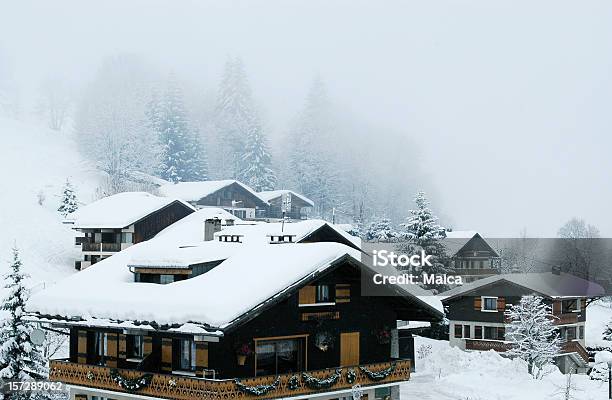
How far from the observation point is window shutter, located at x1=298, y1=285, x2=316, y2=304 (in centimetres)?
3509

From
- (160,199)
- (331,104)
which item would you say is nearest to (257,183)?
(331,104)

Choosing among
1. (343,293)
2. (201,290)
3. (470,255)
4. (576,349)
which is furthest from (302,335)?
(470,255)

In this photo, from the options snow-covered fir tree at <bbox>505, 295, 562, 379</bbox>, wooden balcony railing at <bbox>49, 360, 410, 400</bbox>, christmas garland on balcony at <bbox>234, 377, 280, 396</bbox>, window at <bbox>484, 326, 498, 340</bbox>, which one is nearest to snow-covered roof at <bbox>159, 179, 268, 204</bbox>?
window at <bbox>484, 326, 498, 340</bbox>

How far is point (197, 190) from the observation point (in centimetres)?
10169

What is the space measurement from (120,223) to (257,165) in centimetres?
5563

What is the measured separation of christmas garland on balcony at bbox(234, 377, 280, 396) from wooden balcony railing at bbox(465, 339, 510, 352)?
1254 inches

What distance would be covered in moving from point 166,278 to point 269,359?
5562 mm

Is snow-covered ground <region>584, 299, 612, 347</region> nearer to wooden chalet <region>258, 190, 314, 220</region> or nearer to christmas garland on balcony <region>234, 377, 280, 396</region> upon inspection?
wooden chalet <region>258, 190, 314, 220</region>

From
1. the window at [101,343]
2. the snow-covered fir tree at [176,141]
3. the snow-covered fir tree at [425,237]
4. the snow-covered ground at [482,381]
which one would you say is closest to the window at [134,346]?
the window at [101,343]

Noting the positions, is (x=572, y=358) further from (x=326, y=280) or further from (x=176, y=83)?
(x=176, y=83)

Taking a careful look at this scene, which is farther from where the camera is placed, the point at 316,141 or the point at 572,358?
the point at 316,141

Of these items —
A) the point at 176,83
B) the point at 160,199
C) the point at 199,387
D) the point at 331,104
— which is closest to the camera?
the point at 199,387

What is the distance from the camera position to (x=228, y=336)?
3241 centimetres

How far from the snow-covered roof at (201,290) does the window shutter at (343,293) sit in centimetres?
214
